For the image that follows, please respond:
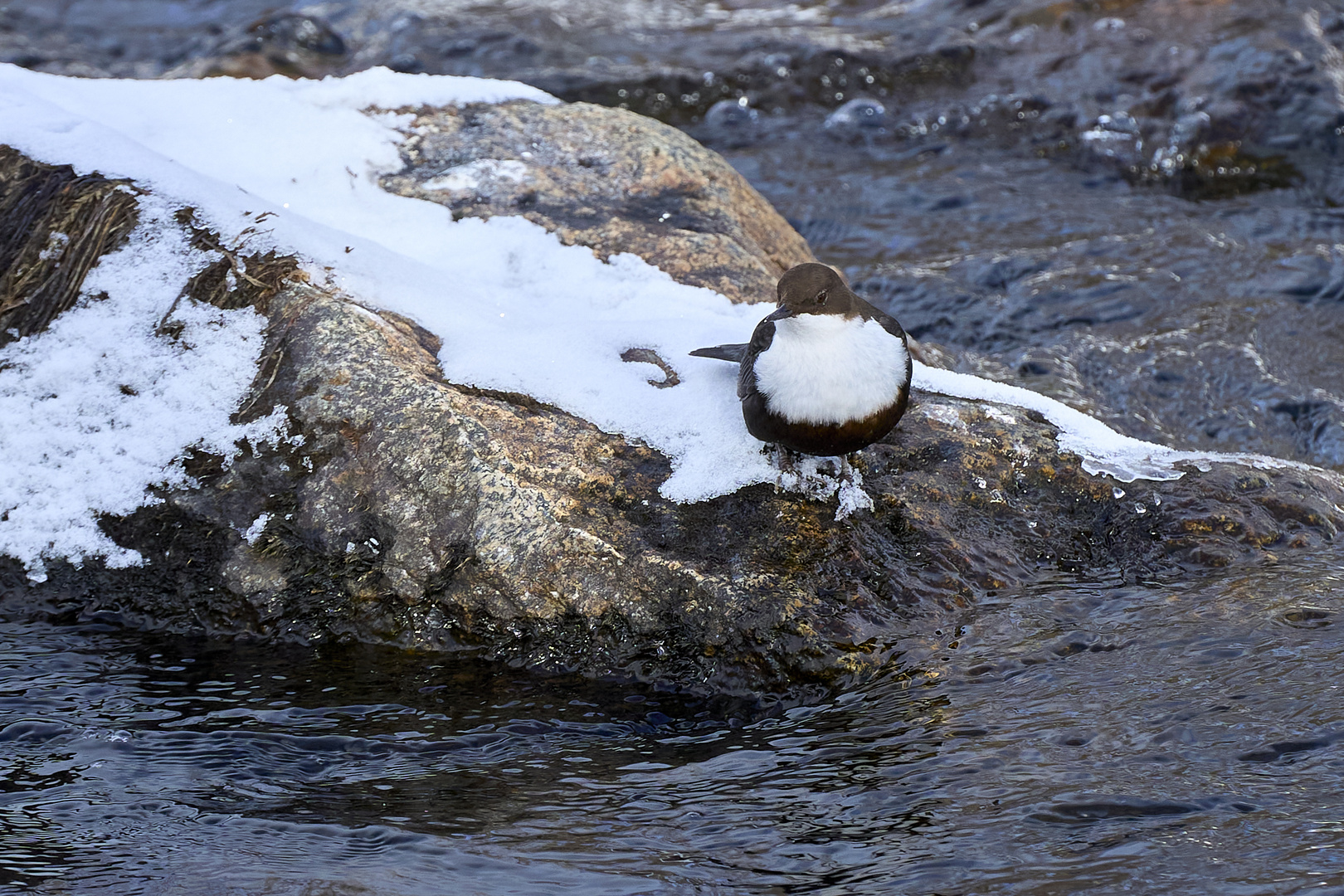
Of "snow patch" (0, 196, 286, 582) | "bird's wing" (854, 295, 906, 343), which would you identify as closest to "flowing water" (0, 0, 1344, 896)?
"snow patch" (0, 196, 286, 582)

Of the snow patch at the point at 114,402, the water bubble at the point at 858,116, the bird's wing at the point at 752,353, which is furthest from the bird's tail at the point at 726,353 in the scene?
the water bubble at the point at 858,116

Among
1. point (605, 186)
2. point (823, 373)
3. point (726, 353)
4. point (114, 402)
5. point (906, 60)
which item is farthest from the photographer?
point (906, 60)

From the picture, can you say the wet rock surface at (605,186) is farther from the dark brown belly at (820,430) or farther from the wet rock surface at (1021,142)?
the dark brown belly at (820,430)

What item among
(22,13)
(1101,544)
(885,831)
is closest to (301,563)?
(885,831)

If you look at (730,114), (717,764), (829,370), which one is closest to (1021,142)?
(730,114)

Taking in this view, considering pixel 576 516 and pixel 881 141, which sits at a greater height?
pixel 881 141

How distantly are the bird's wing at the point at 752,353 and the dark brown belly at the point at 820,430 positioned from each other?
0.04 metres

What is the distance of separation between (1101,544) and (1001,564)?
1.25 ft

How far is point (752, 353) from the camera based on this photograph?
12.5 ft

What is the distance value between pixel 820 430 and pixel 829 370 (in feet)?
0.62

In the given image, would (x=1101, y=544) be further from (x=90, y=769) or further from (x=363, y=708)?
(x=90, y=769)

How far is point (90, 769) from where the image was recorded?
125 inches

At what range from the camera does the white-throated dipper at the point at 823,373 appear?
359 centimetres

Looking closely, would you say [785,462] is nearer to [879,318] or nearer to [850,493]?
[850,493]
